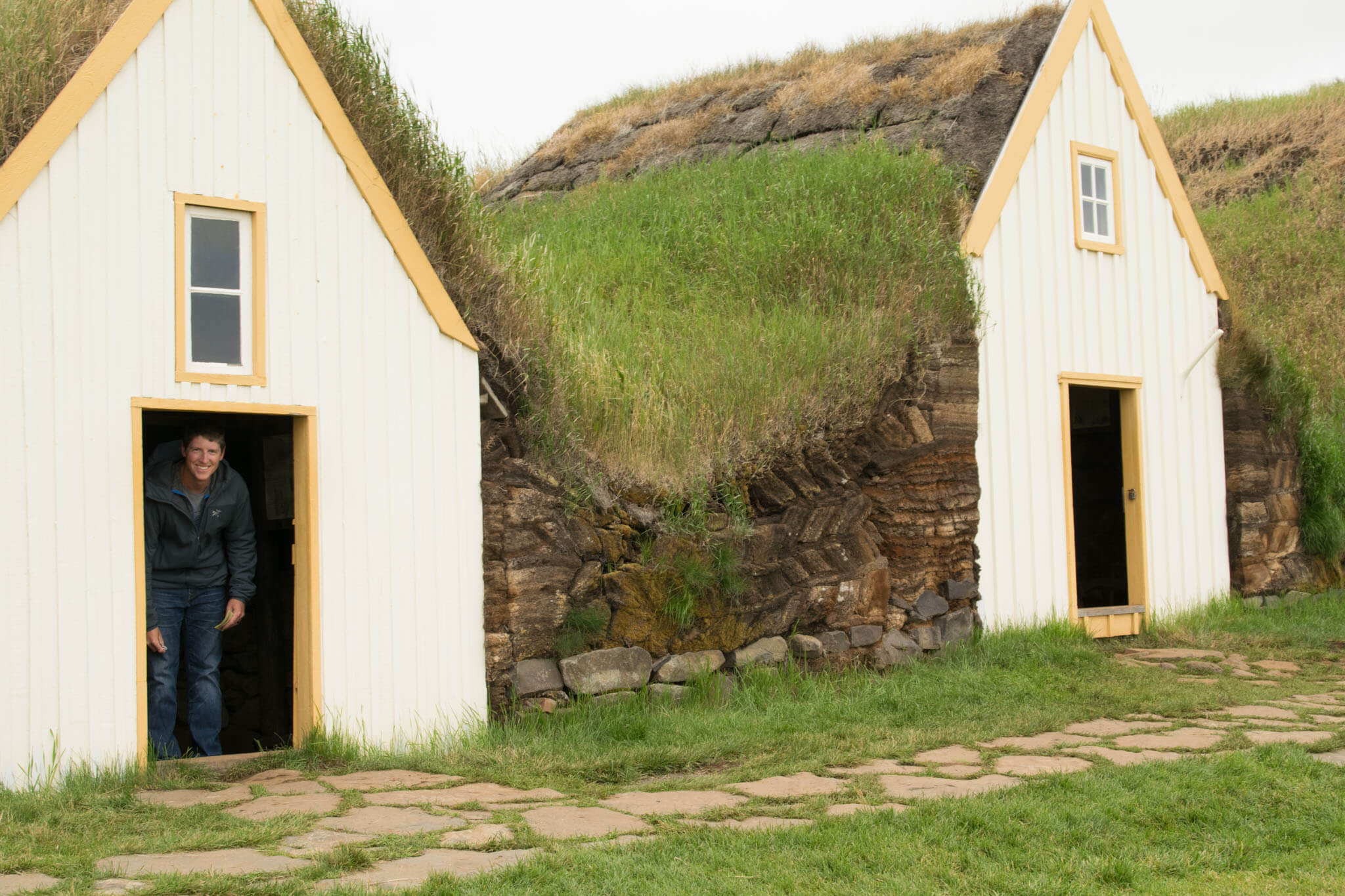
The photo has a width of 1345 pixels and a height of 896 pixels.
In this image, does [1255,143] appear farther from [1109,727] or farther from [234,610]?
[234,610]

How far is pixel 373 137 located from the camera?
812 centimetres

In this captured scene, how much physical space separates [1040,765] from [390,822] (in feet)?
10.8

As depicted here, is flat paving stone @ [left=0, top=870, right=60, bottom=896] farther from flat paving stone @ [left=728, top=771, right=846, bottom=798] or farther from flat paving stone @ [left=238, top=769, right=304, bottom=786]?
flat paving stone @ [left=728, top=771, right=846, bottom=798]

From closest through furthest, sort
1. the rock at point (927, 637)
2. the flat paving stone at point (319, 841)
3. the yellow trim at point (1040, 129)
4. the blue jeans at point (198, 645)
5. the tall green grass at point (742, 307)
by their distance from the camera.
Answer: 1. the flat paving stone at point (319, 841)
2. the blue jeans at point (198, 645)
3. the tall green grass at point (742, 307)
4. the rock at point (927, 637)
5. the yellow trim at point (1040, 129)

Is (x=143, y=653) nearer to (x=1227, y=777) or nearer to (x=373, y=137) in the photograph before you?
(x=373, y=137)

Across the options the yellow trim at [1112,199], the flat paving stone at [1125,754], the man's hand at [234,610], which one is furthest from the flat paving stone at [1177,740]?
the yellow trim at [1112,199]

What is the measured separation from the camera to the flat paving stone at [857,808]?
5.55 metres

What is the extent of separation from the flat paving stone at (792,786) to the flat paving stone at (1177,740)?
1.93 m

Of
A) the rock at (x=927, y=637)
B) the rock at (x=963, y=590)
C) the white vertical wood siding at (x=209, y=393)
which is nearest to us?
the white vertical wood siding at (x=209, y=393)

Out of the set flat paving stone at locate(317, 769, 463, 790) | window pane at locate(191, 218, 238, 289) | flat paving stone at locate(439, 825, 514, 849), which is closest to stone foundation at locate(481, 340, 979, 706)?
flat paving stone at locate(317, 769, 463, 790)

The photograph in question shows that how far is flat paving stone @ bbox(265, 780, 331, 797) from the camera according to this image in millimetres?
6160

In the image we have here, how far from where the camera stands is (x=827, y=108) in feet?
49.3

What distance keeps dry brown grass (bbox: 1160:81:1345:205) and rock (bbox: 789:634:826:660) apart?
16.2 metres

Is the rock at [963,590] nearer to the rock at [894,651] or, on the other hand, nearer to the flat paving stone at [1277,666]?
the rock at [894,651]
